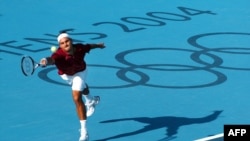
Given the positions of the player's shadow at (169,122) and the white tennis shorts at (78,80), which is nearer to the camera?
the white tennis shorts at (78,80)

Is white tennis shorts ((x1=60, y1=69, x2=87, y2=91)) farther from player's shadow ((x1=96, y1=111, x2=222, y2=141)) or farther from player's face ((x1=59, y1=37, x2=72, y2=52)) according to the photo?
player's shadow ((x1=96, y1=111, x2=222, y2=141))

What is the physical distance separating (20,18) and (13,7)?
1282mm

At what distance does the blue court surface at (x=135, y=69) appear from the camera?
13.9m

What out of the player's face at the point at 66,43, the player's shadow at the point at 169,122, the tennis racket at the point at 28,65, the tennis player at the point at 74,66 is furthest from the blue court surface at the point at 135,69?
the player's face at the point at 66,43

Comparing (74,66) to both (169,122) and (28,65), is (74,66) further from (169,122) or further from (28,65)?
(169,122)

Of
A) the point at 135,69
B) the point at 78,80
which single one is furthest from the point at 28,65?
the point at 135,69

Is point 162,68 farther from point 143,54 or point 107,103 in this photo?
point 107,103

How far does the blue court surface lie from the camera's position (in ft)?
45.5

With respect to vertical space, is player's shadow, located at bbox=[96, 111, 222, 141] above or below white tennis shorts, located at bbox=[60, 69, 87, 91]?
below

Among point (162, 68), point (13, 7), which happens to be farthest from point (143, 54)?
point (13, 7)

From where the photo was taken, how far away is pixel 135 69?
17.2 m

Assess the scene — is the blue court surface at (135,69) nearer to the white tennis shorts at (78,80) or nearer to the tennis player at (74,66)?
the tennis player at (74,66)

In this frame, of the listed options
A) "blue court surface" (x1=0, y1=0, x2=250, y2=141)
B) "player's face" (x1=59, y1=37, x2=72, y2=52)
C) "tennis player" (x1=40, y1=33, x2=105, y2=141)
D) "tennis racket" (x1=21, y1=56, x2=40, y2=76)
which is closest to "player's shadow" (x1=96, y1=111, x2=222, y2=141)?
"blue court surface" (x1=0, y1=0, x2=250, y2=141)

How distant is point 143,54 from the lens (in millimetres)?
18406
